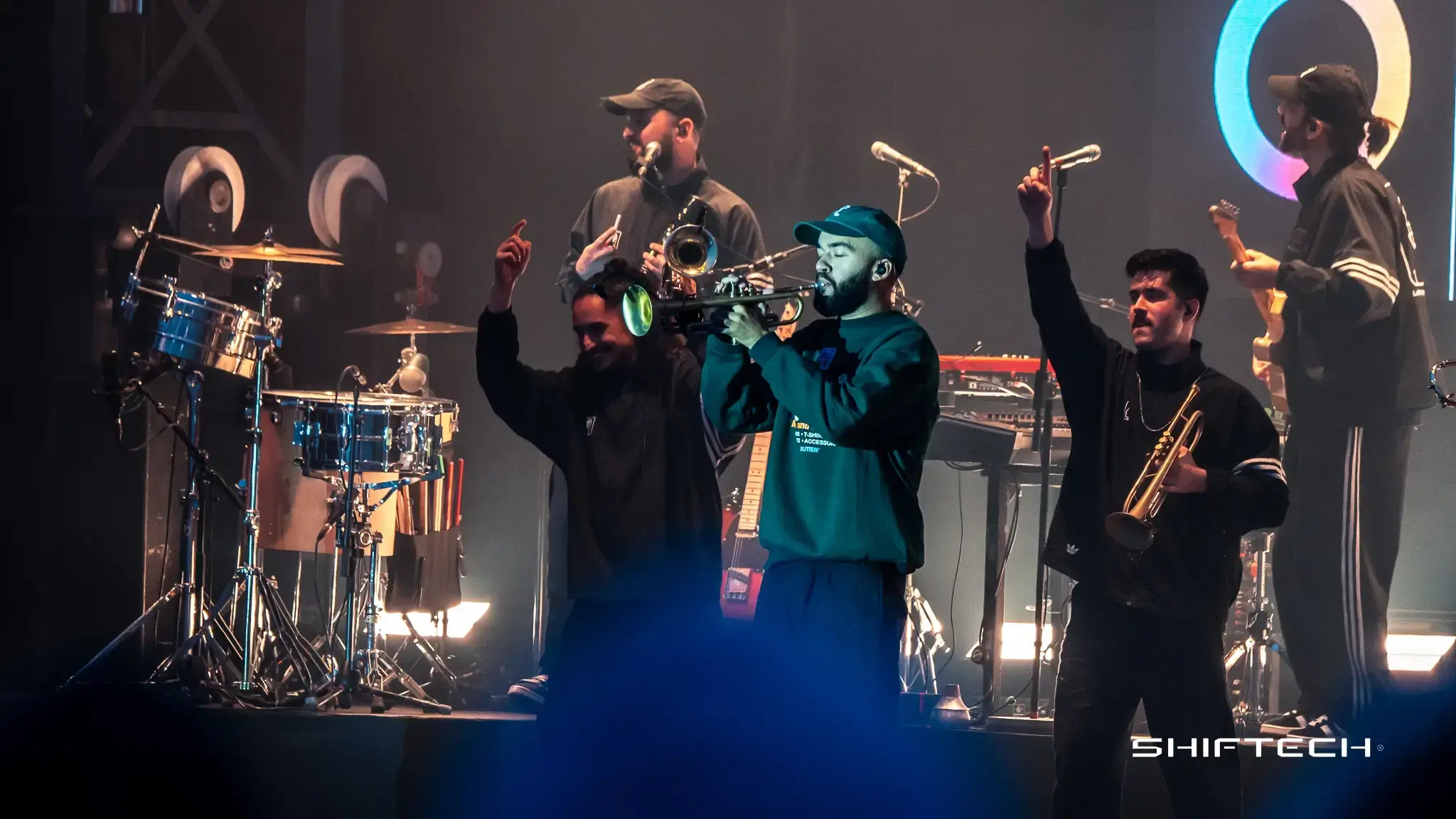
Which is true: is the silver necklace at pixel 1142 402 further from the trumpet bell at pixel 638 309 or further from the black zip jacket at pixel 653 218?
the black zip jacket at pixel 653 218

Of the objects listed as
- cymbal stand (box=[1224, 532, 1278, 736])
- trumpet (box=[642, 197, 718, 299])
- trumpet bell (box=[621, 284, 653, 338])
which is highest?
trumpet (box=[642, 197, 718, 299])

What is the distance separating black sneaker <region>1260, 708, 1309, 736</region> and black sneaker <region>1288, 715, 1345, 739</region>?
19 mm

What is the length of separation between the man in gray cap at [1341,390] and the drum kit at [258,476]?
3513 millimetres

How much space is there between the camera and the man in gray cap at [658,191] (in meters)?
6.39

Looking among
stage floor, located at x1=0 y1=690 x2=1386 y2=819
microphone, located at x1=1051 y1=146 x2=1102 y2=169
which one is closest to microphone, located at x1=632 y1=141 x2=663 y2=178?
microphone, located at x1=1051 y1=146 x2=1102 y2=169

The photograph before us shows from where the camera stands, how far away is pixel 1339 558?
5883 millimetres

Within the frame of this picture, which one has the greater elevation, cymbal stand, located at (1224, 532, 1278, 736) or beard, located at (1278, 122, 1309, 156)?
beard, located at (1278, 122, 1309, 156)

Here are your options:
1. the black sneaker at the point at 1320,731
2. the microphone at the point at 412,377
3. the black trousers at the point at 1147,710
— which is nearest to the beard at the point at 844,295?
the black trousers at the point at 1147,710

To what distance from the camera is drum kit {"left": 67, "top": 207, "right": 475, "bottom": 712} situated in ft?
19.4

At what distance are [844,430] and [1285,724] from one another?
121 inches

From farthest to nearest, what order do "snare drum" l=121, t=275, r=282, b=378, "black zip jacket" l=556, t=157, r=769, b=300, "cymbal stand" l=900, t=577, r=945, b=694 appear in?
1. "cymbal stand" l=900, t=577, r=945, b=694
2. "black zip jacket" l=556, t=157, r=769, b=300
3. "snare drum" l=121, t=275, r=282, b=378

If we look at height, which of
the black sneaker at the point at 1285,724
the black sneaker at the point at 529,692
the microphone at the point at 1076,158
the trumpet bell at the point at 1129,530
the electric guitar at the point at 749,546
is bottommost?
the black sneaker at the point at 529,692

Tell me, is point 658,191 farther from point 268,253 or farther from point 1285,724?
point 1285,724

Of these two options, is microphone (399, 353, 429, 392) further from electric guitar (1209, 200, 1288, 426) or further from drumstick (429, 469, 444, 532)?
electric guitar (1209, 200, 1288, 426)
